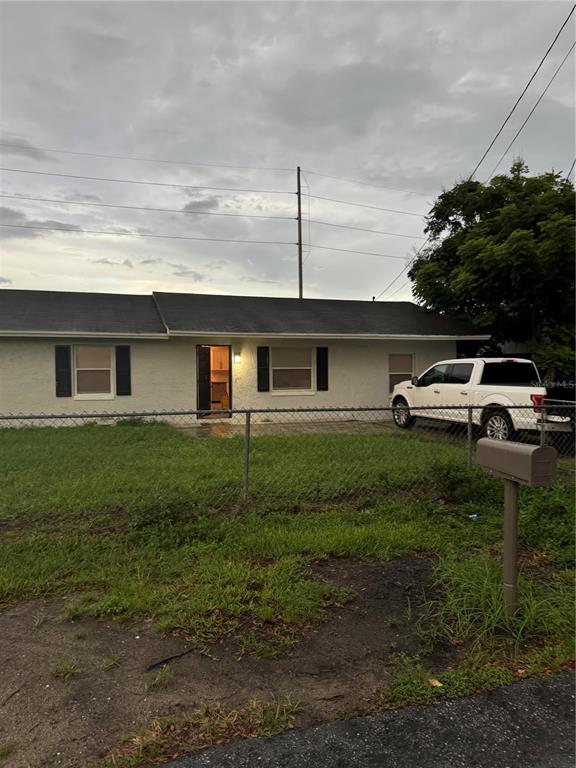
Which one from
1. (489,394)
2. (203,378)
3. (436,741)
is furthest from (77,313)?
(436,741)

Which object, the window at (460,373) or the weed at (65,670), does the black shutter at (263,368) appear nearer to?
the window at (460,373)

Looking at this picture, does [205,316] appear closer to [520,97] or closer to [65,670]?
[520,97]

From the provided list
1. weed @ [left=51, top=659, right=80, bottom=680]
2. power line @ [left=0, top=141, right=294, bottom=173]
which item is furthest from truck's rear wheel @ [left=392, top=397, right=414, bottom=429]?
power line @ [left=0, top=141, right=294, bottom=173]

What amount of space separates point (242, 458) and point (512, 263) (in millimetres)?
8025

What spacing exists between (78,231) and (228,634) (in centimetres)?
2001

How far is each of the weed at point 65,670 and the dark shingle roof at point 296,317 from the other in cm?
997

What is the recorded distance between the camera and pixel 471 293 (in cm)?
1259

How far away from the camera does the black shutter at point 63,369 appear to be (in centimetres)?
1165

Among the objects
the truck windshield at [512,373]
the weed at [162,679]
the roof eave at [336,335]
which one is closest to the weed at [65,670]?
the weed at [162,679]

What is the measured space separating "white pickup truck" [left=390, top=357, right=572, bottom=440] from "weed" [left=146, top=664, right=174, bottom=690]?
20.3 ft

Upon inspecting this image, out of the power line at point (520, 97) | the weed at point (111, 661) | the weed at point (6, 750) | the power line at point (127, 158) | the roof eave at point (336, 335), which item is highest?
the power line at point (127, 158)

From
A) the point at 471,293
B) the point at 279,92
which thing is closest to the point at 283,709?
the point at 279,92

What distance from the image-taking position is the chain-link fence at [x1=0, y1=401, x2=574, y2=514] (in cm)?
524

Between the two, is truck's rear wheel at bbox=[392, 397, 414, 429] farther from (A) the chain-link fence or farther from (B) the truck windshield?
(B) the truck windshield
